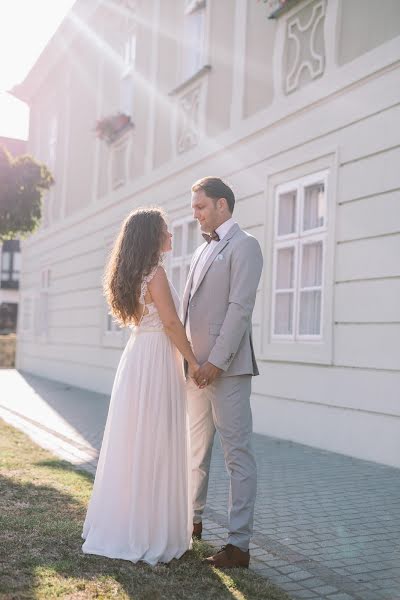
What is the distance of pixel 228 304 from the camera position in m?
4.05

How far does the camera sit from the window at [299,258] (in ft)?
27.5

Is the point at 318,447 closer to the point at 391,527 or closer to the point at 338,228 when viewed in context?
the point at 338,228

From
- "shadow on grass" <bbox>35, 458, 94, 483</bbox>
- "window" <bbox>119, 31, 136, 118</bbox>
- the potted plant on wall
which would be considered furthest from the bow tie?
"window" <bbox>119, 31, 136, 118</bbox>

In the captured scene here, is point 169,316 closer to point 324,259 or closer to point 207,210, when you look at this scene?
point 207,210

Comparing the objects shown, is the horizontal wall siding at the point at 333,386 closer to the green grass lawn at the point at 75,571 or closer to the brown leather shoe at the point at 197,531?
the brown leather shoe at the point at 197,531

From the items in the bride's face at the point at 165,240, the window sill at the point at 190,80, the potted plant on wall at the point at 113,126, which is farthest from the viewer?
the potted plant on wall at the point at 113,126

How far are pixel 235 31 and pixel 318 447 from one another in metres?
5.87

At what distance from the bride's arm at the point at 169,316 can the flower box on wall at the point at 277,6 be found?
592 centimetres

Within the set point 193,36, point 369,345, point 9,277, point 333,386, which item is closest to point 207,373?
point 369,345

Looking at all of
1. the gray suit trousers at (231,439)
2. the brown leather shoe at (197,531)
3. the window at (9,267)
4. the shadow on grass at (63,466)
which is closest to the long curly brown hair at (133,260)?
the gray suit trousers at (231,439)

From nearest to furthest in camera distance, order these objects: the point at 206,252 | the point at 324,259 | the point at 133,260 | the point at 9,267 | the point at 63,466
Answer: the point at 133,260 < the point at 206,252 < the point at 63,466 < the point at 324,259 < the point at 9,267

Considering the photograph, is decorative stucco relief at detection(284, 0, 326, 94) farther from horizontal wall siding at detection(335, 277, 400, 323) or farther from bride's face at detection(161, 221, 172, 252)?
bride's face at detection(161, 221, 172, 252)

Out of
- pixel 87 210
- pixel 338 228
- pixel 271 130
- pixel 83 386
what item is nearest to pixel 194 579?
pixel 338 228

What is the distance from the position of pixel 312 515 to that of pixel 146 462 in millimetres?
1714
